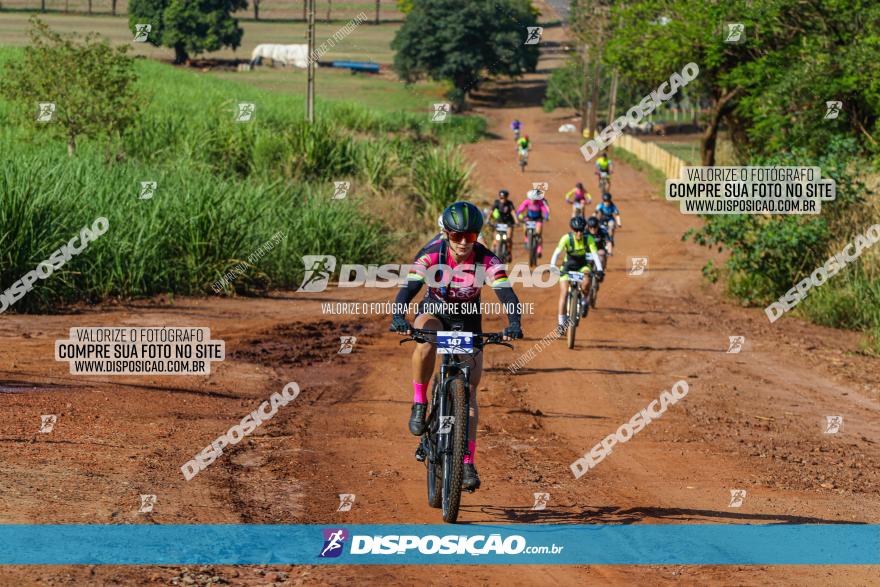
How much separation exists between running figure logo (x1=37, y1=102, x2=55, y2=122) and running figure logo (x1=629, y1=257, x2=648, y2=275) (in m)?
15.6

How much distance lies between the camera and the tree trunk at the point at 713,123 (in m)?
45.2

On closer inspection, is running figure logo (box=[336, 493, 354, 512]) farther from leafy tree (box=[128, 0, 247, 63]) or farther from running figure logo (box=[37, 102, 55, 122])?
leafy tree (box=[128, 0, 247, 63])

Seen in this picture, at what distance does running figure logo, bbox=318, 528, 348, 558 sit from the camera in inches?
297

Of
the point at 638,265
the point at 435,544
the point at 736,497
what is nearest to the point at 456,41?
the point at 638,265

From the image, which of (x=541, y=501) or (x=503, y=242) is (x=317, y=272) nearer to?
(x=503, y=242)

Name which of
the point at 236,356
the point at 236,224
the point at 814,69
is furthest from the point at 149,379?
the point at 814,69

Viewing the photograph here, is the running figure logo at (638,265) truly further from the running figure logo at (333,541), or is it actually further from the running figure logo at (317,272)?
the running figure logo at (333,541)

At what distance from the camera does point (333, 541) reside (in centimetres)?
776

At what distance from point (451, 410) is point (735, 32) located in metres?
33.8

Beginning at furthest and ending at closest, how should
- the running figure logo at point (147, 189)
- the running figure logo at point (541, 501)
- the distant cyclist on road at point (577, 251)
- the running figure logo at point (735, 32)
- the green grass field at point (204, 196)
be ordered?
1. the running figure logo at point (735, 32)
2. the running figure logo at point (147, 189)
3. the green grass field at point (204, 196)
4. the distant cyclist on road at point (577, 251)
5. the running figure logo at point (541, 501)

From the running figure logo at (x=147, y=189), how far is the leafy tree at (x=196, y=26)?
4942cm

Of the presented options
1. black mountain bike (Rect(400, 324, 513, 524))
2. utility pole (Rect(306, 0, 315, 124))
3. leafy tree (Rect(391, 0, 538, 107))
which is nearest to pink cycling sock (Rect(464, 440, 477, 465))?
black mountain bike (Rect(400, 324, 513, 524))

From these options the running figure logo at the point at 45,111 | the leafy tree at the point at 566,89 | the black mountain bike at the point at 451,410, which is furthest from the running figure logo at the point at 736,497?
the leafy tree at the point at 566,89

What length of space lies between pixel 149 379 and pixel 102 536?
6591mm
